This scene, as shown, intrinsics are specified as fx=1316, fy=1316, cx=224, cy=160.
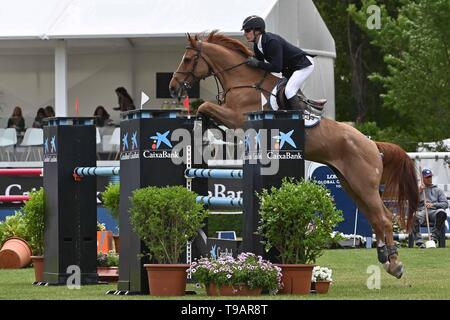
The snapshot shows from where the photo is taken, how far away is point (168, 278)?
11188mm

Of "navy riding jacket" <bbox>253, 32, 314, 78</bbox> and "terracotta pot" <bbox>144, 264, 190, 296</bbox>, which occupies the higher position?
"navy riding jacket" <bbox>253, 32, 314, 78</bbox>

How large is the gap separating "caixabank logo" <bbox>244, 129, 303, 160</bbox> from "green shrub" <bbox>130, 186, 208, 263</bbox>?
26.1 inches

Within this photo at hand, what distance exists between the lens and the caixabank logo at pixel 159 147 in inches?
455

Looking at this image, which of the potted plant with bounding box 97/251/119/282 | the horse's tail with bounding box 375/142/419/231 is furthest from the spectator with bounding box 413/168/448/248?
the potted plant with bounding box 97/251/119/282

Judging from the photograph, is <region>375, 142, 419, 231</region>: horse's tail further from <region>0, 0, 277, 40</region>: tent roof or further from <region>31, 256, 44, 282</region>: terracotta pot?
<region>0, 0, 277, 40</region>: tent roof

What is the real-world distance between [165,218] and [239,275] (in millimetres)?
836

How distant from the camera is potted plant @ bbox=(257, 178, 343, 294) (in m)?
10.8

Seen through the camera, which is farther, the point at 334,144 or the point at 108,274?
the point at 108,274

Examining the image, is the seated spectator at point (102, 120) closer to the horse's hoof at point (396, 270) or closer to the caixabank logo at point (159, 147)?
the horse's hoof at point (396, 270)

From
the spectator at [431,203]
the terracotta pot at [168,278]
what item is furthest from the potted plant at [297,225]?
the spectator at [431,203]

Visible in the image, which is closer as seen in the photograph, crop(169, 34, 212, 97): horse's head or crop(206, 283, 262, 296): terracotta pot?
crop(206, 283, 262, 296): terracotta pot

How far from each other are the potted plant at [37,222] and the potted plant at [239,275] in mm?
2904

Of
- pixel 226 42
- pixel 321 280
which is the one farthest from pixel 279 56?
pixel 321 280

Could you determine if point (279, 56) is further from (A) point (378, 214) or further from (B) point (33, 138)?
(B) point (33, 138)
